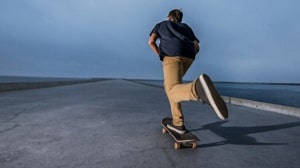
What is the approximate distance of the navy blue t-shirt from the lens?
2.48 metres

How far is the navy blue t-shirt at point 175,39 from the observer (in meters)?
2.48

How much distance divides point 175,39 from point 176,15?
439mm

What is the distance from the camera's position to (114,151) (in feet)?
7.30

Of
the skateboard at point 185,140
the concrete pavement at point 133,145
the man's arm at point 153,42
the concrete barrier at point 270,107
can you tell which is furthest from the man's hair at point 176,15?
the concrete barrier at point 270,107

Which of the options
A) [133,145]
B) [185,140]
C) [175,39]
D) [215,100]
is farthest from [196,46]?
[133,145]

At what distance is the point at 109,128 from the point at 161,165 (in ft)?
5.34

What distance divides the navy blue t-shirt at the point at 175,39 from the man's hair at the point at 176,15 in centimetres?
12

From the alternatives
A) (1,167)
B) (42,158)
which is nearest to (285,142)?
(42,158)

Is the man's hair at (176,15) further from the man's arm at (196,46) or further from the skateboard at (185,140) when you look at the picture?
the skateboard at (185,140)

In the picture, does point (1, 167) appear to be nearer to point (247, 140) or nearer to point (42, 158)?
point (42, 158)

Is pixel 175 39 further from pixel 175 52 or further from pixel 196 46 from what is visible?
pixel 196 46

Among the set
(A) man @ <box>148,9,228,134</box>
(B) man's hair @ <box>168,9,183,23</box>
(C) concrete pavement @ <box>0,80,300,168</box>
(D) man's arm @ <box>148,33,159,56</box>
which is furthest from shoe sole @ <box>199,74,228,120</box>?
(B) man's hair @ <box>168,9,183,23</box>

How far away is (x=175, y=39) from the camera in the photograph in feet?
8.16

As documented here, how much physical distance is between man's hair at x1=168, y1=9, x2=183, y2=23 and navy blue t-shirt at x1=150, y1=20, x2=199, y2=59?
0.12m
